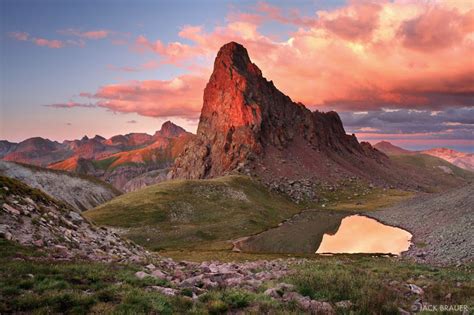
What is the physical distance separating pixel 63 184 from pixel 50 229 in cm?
15030

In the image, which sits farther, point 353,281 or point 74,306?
point 353,281

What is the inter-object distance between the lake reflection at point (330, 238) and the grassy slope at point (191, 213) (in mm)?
8011

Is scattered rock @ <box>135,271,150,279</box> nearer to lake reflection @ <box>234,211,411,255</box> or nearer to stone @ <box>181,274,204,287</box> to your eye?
stone @ <box>181,274,204,287</box>

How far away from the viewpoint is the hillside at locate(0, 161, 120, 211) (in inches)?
5753

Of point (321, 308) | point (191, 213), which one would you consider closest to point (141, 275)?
point (321, 308)

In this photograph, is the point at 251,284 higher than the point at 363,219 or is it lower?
higher

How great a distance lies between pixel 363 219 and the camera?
4405 inches

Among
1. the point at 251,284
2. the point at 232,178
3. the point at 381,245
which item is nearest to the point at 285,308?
the point at 251,284

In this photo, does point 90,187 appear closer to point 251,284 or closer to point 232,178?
point 232,178

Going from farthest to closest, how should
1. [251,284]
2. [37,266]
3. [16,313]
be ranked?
[251,284] < [37,266] < [16,313]

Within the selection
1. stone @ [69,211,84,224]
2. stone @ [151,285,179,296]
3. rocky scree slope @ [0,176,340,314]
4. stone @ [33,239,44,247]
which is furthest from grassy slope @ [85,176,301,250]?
stone @ [151,285,179,296]

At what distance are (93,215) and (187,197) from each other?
33.1 metres

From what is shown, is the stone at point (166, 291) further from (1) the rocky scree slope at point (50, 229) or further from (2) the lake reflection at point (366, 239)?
(2) the lake reflection at point (366, 239)

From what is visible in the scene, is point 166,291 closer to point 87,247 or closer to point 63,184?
point 87,247
